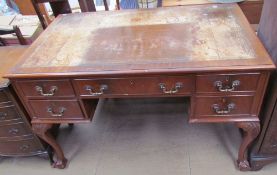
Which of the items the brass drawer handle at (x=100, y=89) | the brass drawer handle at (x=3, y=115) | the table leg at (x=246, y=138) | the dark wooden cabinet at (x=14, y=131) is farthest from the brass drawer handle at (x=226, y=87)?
the brass drawer handle at (x=3, y=115)

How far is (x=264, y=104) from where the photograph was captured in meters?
1.16

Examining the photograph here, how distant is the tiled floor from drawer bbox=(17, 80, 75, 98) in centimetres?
63

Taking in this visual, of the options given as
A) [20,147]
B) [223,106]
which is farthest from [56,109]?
[223,106]

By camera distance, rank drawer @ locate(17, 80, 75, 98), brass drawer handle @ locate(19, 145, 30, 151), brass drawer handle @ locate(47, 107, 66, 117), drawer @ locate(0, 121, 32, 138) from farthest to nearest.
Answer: brass drawer handle @ locate(19, 145, 30, 151)
drawer @ locate(0, 121, 32, 138)
brass drawer handle @ locate(47, 107, 66, 117)
drawer @ locate(17, 80, 75, 98)

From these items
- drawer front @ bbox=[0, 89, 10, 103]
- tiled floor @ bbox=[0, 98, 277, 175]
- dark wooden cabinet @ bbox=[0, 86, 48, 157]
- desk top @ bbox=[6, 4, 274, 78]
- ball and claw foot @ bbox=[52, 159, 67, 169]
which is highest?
desk top @ bbox=[6, 4, 274, 78]

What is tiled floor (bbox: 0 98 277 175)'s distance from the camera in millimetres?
1462

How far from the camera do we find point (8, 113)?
127 centimetres

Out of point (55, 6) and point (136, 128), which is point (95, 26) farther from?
point (136, 128)

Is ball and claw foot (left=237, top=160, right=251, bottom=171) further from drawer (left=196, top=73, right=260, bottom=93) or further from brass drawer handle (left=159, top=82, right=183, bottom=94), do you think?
brass drawer handle (left=159, top=82, right=183, bottom=94)

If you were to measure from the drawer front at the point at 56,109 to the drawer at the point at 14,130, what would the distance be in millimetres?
165

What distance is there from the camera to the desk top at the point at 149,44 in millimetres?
998

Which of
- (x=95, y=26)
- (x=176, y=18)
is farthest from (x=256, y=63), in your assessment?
(x=95, y=26)

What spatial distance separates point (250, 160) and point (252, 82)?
0.59 m

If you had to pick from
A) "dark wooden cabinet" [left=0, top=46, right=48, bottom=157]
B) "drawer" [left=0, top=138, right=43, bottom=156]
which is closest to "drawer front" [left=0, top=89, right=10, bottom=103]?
"dark wooden cabinet" [left=0, top=46, right=48, bottom=157]
